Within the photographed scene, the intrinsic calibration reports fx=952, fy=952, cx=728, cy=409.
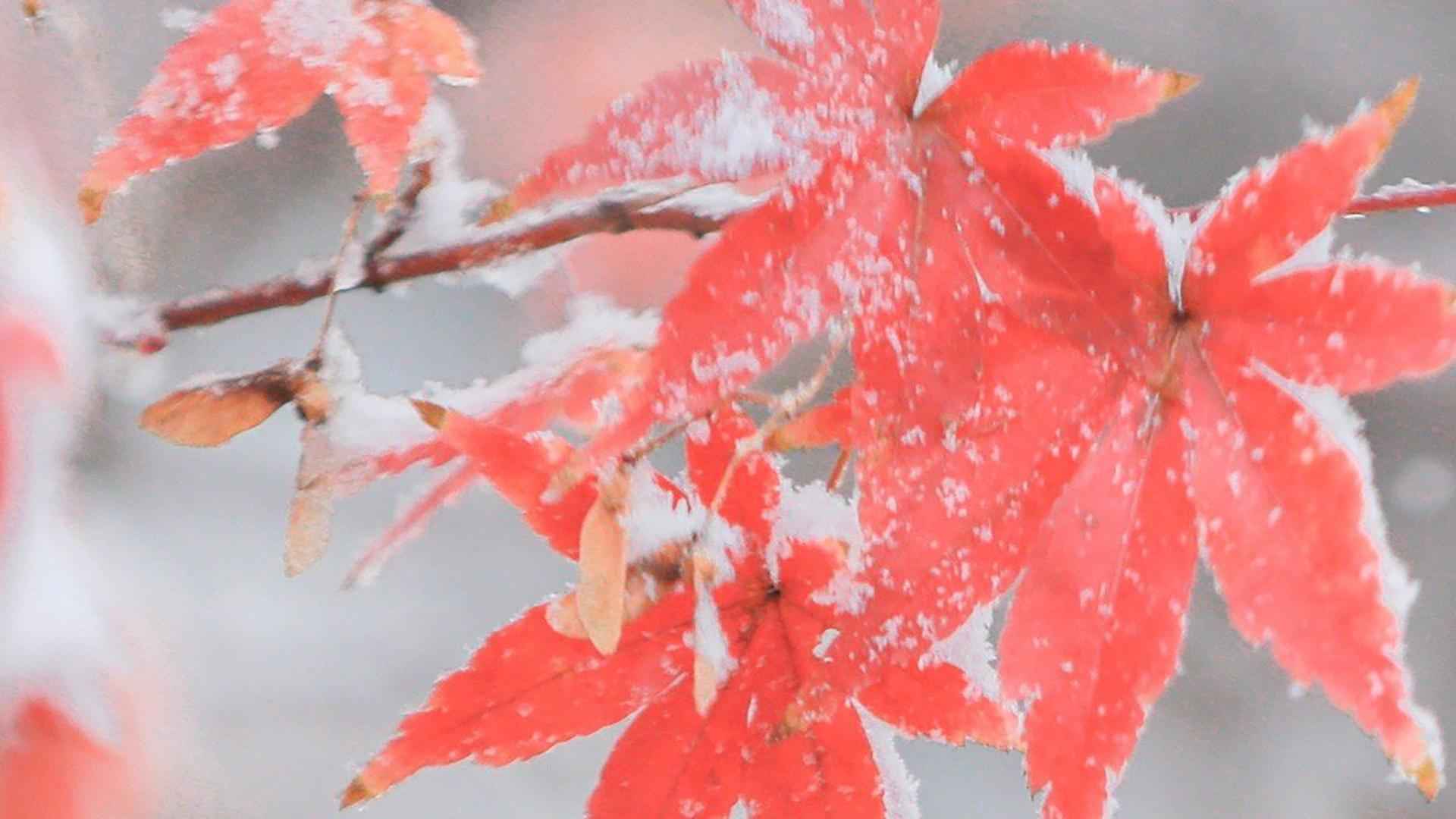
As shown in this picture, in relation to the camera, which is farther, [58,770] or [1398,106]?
[58,770]

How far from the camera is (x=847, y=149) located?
0.85 feet

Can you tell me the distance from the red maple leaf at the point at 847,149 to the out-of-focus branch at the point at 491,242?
0.02 metres

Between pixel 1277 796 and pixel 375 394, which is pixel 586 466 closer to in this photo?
pixel 375 394

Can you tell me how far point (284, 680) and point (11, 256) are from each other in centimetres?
17

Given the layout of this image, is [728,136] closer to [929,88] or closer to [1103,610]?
[929,88]

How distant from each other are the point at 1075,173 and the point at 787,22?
0.09 m

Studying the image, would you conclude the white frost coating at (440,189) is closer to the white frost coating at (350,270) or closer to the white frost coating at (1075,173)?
the white frost coating at (350,270)

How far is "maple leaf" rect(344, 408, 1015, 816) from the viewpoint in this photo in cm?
28

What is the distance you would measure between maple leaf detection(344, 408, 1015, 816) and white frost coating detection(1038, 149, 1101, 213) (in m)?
0.11

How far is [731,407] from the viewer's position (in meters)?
0.28

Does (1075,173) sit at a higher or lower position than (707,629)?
higher

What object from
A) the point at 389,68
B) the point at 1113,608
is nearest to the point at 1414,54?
the point at 1113,608

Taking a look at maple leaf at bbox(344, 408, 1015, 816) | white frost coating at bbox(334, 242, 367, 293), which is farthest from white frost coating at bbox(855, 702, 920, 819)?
white frost coating at bbox(334, 242, 367, 293)

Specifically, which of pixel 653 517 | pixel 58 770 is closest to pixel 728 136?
pixel 653 517
